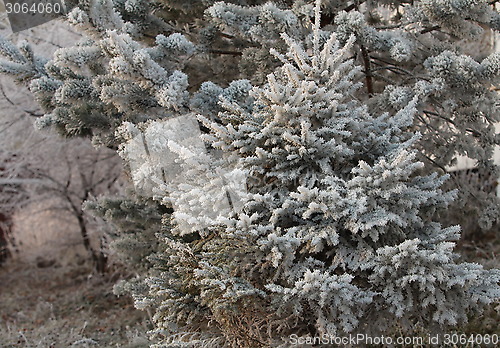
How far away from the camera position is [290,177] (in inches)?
124

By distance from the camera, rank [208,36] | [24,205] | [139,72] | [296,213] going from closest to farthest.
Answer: [296,213] → [139,72] → [208,36] → [24,205]

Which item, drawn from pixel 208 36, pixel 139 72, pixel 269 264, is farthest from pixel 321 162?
pixel 208 36

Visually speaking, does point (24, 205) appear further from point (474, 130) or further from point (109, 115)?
point (474, 130)

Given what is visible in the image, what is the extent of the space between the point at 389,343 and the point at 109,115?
3.11 metres

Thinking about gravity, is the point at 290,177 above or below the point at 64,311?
above

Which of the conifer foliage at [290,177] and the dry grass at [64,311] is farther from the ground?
the conifer foliage at [290,177]

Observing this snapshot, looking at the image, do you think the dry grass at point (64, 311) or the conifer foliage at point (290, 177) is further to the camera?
the dry grass at point (64, 311)

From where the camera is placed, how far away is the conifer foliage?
2.92 meters

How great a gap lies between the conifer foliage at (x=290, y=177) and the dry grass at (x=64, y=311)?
6.03ft

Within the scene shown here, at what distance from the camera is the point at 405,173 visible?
9.43 feet

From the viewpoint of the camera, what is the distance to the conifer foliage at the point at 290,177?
2.92 metres

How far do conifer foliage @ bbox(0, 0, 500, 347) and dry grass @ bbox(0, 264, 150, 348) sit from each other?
1.84 meters

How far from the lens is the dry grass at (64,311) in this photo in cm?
527

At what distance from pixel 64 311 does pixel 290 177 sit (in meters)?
5.44
